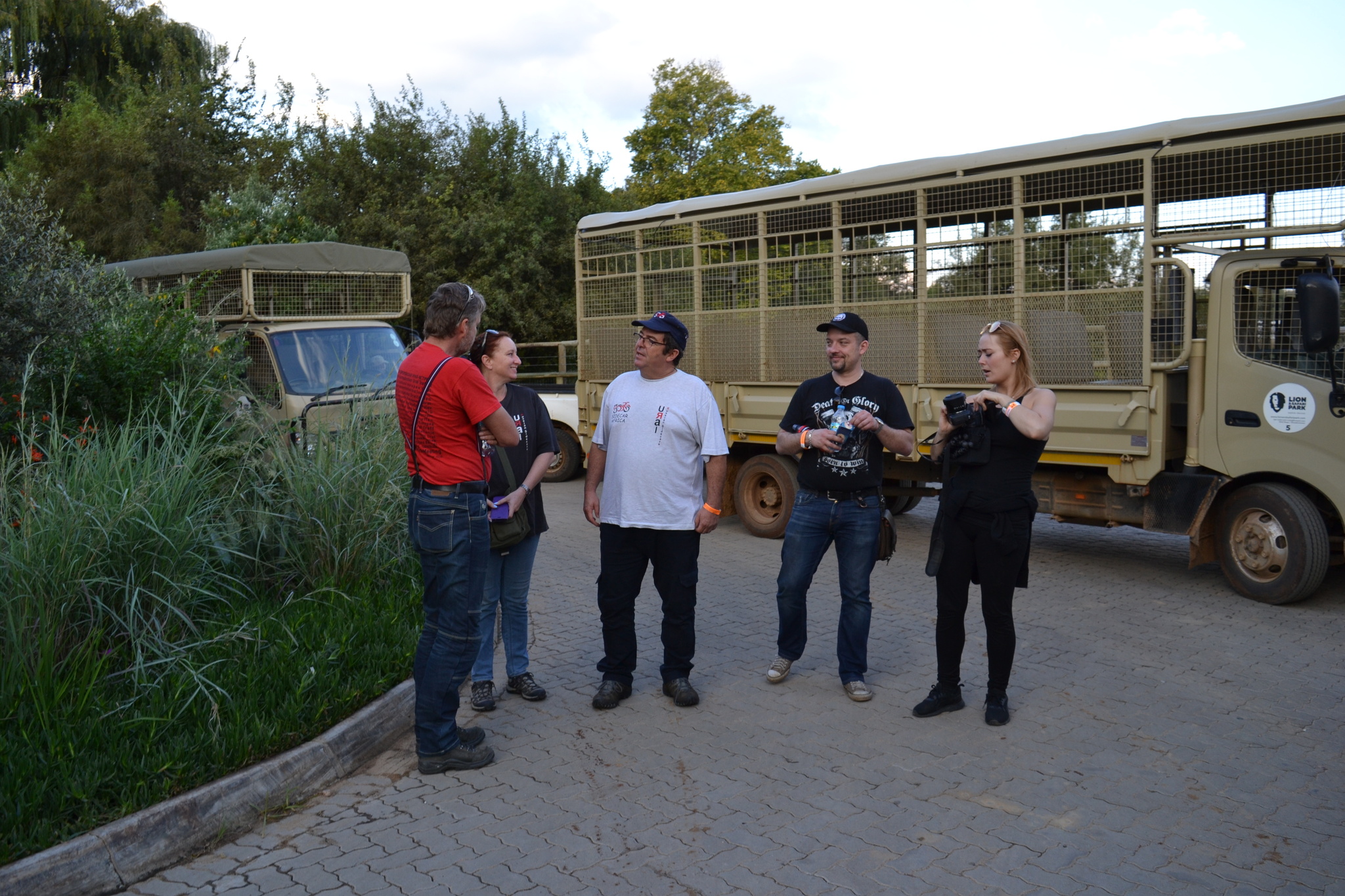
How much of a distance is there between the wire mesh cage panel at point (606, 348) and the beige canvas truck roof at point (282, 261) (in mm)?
2771

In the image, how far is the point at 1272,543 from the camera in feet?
23.8

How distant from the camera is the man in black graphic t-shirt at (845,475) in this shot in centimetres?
532

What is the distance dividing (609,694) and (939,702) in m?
1.61

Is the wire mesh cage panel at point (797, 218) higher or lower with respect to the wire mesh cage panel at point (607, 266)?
higher

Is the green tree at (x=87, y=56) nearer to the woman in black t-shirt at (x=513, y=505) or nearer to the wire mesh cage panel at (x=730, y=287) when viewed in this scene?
the wire mesh cage panel at (x=730, y=287)

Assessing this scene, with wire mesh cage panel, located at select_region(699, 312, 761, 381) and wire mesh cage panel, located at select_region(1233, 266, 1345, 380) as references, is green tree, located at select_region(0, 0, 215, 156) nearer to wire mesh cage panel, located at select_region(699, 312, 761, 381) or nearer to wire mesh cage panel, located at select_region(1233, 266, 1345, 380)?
wire mesh cage panel, located at select_region(699, 312, 761, 381)

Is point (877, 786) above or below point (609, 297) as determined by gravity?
Result: below

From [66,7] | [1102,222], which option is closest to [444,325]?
[1102,222]

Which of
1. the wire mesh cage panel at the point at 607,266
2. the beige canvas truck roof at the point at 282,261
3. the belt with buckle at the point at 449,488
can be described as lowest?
the belt with buckle at the point at 449,488

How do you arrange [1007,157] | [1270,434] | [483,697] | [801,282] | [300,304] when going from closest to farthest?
[483,697], [1270,434], [1007,157], [801,282], [300,304]

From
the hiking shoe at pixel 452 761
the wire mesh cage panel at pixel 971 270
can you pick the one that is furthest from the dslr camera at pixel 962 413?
the wire mesh cage panel at pixel 971 270

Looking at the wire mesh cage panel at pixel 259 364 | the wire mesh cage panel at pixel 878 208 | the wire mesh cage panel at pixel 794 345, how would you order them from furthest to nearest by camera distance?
the wire mesh cage panel at pixel 259 364 → the wire mesh cage panel at pixel 794 345 → the wire mesh cage panel at pixel 878 208

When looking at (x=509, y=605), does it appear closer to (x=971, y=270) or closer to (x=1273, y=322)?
(x=971, y=270)

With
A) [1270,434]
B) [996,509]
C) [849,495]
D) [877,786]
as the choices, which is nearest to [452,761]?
[877,786]
